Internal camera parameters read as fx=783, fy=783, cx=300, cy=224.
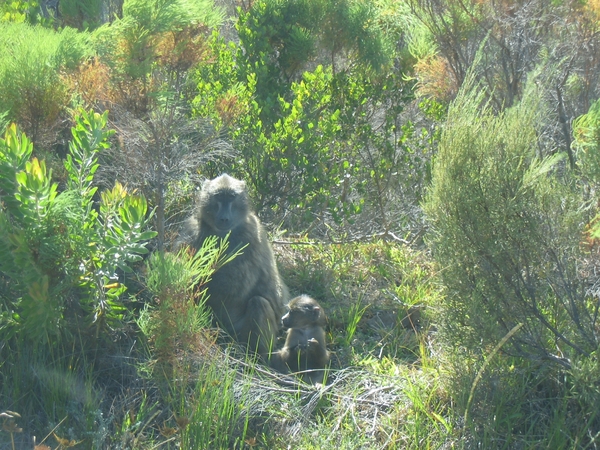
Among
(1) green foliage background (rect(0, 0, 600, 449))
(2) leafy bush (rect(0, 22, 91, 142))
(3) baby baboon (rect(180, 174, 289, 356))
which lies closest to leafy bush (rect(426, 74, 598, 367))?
(1) green foliage background (rect(0, 0, 600, 449))

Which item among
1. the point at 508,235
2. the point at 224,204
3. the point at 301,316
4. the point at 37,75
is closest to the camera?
the point at 508,235

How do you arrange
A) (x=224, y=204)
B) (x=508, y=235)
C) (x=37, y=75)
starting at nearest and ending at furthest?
(x=508, y=235) → (x=37, y=75) → (x=224, y=204)

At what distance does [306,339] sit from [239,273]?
707 mm

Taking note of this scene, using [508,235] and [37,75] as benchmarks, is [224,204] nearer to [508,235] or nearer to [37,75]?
[37,75]

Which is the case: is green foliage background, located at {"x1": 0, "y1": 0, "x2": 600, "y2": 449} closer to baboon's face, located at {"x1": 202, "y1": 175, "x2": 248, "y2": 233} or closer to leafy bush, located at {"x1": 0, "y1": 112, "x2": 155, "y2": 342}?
leafy bush, located at {"x1": 0, "y1": 112, "x2": 155, "y2": 342}

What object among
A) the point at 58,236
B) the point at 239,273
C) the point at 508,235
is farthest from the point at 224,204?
the point at 508,235

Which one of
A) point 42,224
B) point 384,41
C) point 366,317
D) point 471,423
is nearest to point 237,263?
point 366,317

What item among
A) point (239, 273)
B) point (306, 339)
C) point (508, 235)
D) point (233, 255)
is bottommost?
point (306, 339)

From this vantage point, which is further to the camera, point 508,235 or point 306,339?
point 306,339

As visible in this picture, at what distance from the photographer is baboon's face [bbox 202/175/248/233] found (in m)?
5.17

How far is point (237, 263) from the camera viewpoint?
529 centimetres

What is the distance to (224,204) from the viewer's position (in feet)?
17.1

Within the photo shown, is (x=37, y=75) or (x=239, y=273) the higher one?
(x=37, y=75)

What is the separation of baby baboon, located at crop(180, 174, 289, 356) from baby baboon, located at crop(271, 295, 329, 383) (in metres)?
0.23
